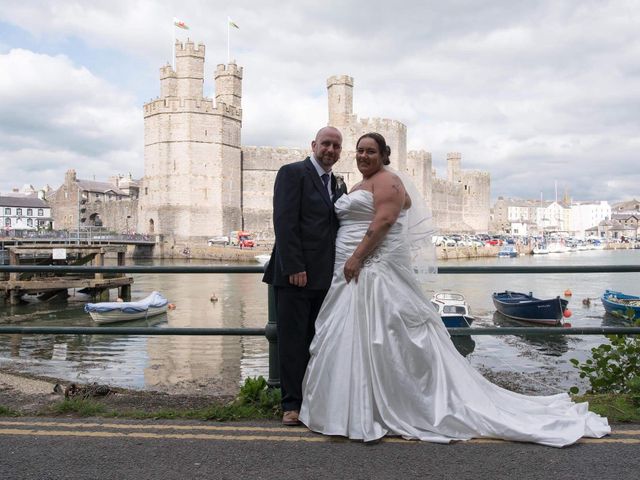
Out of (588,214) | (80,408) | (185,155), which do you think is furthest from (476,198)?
(80,408)

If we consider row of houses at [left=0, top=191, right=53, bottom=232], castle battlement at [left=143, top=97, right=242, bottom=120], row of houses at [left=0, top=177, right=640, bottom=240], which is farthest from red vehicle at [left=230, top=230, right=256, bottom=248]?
row of houses at [left=0, top=191, right=53, bottom=232]

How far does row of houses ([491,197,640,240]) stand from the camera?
125 metres

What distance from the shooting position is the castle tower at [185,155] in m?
51.7

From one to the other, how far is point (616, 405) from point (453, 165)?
86.3 m

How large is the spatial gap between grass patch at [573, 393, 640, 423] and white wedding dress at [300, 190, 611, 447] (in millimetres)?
217

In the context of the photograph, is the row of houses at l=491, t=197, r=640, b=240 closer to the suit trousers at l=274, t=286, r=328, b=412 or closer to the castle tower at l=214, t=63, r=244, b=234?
the castle tower at l=214, t=63, r=244, b=234

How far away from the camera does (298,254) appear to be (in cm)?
326

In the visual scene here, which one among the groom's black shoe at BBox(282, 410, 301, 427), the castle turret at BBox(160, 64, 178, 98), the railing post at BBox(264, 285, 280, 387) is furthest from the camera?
the castle turret at BBox(160, 64, 178, 98)

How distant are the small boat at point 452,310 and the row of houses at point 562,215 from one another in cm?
10795

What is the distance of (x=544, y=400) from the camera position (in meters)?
3.33

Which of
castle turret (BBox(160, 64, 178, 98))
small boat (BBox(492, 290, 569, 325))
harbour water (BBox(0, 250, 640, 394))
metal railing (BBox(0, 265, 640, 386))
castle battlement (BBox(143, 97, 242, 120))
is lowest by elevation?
harbour water (BBox(0, 250, 640, 394))

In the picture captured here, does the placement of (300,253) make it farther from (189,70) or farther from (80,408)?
(189,70)

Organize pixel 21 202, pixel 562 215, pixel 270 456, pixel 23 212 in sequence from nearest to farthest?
pixel 270 456 < pixel 21 202 < pixel 23 212 < pixel 562 215

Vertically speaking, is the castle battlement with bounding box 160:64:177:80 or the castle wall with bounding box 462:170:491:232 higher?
the castle battlement with bounding box 160:64:177:80
